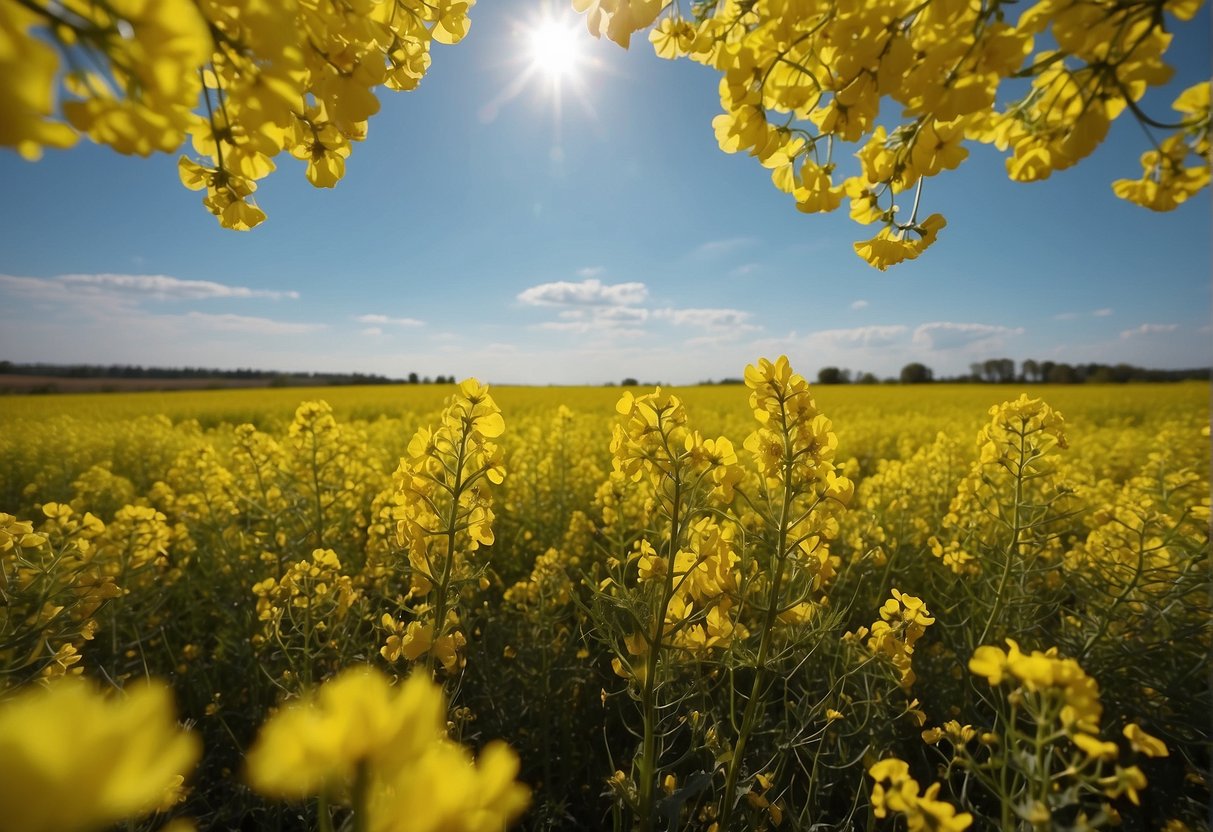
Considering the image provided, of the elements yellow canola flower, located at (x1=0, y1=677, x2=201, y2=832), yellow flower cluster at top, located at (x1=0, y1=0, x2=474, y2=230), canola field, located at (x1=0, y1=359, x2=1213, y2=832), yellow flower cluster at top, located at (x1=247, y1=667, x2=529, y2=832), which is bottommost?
canola field, located at (x1=0, y1=359, x2=1213, y2=832)

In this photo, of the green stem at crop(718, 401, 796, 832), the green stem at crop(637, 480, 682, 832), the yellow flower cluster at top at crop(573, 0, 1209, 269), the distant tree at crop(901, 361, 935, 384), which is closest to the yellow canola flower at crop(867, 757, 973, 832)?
the green stem at crop(718, 401, 796, 832)

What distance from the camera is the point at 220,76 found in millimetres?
795

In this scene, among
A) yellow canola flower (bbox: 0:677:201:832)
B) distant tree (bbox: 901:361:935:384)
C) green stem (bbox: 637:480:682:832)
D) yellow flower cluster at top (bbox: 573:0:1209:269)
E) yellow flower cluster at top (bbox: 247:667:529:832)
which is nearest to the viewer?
yellow canola flower (bbox: 0:677:201:832)

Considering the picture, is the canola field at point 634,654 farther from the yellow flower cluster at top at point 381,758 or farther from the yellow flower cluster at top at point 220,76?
the yellow flower cluster at top at point 220,76

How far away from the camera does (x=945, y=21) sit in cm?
80

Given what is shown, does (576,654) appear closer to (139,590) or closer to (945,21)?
(139,590)

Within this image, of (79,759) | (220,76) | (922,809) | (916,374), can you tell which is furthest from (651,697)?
(916,374)

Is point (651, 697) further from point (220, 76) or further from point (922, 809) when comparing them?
point (220, 76)

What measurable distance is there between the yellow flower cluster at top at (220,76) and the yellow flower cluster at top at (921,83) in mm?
460

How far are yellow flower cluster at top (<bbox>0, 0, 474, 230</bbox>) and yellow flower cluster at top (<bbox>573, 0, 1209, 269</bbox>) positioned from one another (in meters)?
0.46

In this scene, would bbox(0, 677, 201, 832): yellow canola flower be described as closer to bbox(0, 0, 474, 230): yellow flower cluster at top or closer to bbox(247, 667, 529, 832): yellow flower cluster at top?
bbox(247, 667, 529, 832): yellow flower cluster at top

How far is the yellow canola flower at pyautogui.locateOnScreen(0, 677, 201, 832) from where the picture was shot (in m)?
0.27

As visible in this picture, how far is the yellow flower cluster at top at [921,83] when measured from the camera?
780 millimetres

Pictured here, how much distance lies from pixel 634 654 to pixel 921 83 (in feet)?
5.10
